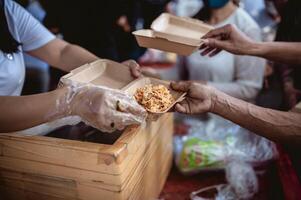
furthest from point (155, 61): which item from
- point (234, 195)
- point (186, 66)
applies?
point (234, 195)

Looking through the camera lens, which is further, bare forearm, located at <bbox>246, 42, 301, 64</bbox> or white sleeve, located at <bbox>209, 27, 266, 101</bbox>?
white sleeve, located at <bbox>209, 27, 266, 101</bbox>

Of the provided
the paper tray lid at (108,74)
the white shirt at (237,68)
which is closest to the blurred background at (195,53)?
the white shirt at (237,68)

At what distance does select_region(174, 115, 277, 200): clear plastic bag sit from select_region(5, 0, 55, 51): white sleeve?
1044 millimetres

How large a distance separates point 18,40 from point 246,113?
125 centimetres

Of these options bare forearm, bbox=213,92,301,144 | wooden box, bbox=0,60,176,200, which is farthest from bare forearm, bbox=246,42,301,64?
wooden box, bbox=0,60,176,200

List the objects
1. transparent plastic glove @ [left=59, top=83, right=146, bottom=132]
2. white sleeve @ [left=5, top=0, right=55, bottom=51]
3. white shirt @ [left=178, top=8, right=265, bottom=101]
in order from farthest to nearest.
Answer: white shirt @ [left=178, top=8, right=265, bottom=101] < white sleeve @ [left=5, top=0, right=55, bottom=51] < transparent plastic glove @ [left=59, top=83, right=146, bottom=132]

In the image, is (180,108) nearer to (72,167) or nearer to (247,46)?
(72,167)

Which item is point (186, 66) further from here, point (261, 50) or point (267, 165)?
point (267, 165)

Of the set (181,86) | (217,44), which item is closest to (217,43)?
(217,44)

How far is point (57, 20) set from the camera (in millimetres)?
2600

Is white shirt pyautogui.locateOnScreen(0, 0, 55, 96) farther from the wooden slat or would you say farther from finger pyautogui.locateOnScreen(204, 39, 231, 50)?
finger pyautogui.locateOnScreen(204, 39, 231, 50)

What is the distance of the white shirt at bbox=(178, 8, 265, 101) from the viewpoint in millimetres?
2332

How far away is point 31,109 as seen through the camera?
43.8 inches

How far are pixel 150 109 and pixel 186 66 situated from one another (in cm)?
160
